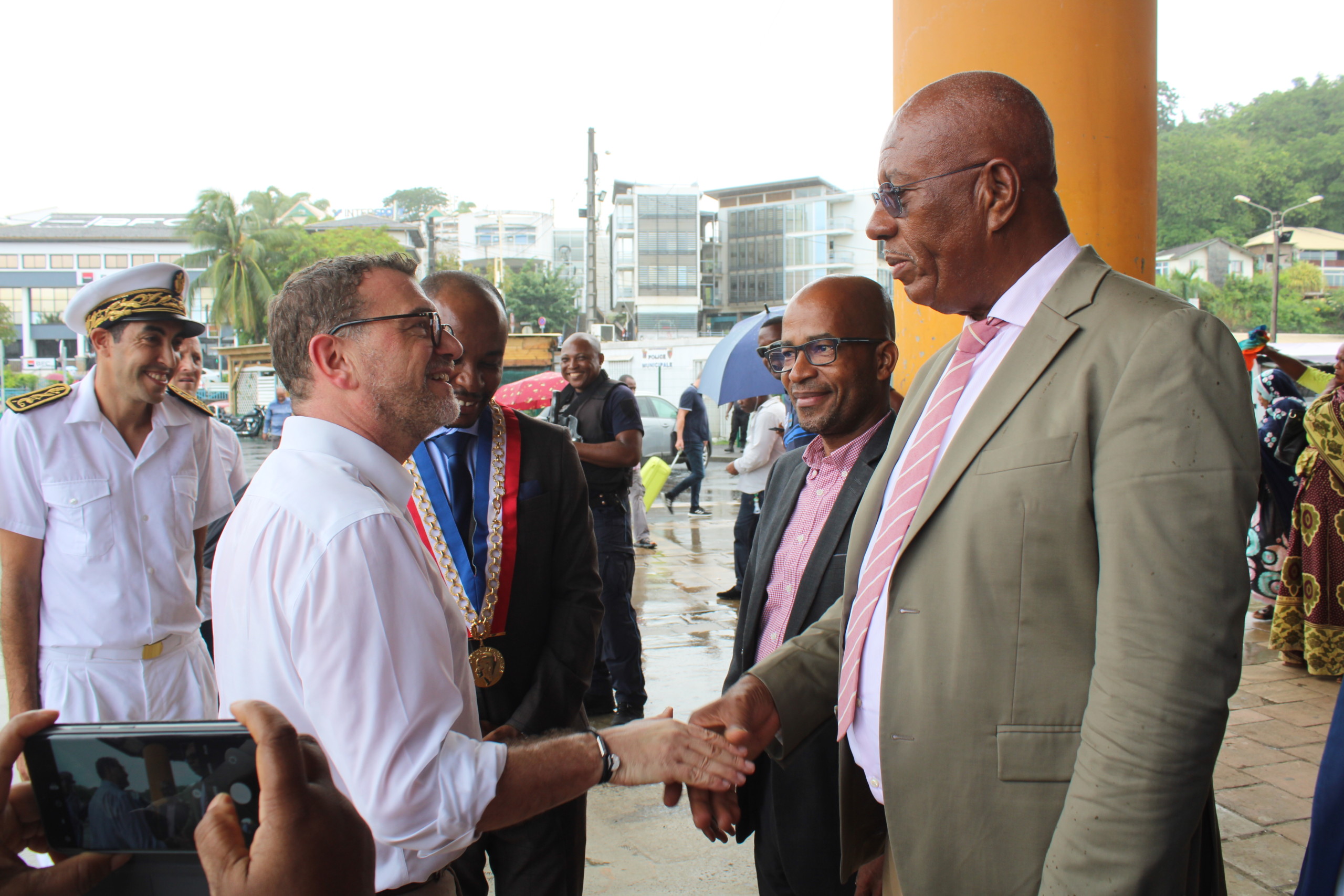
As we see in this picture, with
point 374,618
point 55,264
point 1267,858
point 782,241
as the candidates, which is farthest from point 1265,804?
point 55,264

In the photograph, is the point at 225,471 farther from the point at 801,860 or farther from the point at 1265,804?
the point at 1265,804

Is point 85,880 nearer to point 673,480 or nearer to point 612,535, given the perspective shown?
point 612,535

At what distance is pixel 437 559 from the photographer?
2.32m

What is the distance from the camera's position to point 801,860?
2100mm

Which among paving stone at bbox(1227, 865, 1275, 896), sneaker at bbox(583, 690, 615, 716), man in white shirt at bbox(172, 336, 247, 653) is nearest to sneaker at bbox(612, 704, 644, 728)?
sneaker at bbox(583, 690, 615, 716)

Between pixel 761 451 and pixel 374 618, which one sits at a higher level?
pixel 374 618

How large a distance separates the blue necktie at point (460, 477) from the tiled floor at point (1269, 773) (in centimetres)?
280

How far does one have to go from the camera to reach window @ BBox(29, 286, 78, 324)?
232ft

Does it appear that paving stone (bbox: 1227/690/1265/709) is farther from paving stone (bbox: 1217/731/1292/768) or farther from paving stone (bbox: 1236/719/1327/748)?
paving stone (bbox: 1217/731/1292/768)

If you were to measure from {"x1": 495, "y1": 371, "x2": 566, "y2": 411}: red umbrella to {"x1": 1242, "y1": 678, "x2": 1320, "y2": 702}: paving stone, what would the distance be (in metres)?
6.45

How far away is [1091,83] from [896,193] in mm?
1631

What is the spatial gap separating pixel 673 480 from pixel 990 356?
14.9 metres

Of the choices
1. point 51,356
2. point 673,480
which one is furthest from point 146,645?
point 51,356

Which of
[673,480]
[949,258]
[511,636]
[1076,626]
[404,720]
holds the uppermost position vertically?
[949,258]
